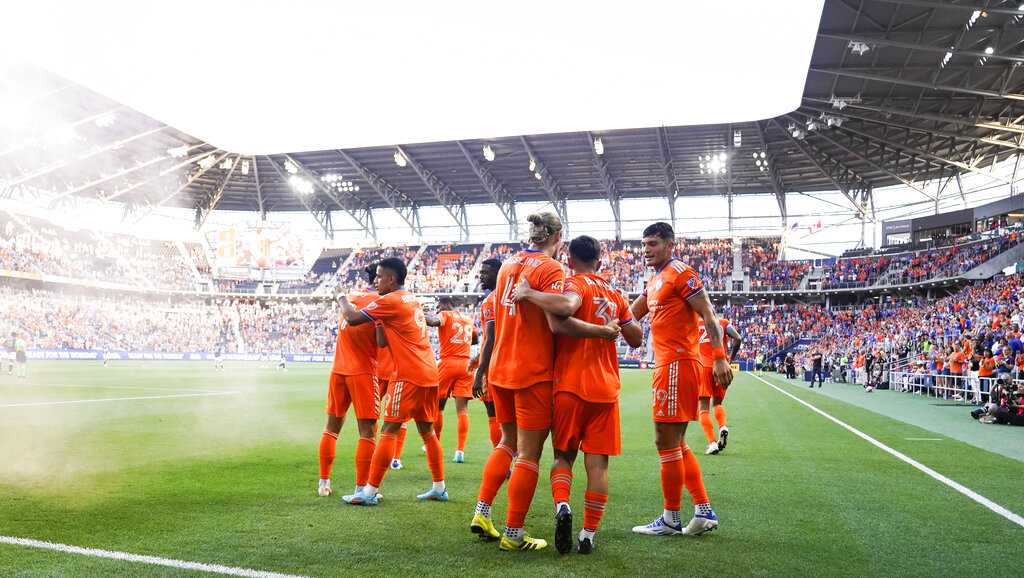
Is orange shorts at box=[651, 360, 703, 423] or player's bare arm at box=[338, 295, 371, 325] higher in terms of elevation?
player's bare arm at box=[338, 295, 371, 325]

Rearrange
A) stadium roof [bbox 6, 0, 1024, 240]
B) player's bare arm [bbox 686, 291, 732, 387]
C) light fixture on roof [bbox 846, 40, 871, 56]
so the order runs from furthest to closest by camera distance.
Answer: light fixture on roof [bbox 846, 40, 871, 56], stadium roof [bbox 6, 0, 1024, 240], player's bare arm [bbox 686, 291, 732, 387]

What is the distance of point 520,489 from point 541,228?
1.84 m

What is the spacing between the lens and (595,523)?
189 inches

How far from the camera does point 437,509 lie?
6.25m

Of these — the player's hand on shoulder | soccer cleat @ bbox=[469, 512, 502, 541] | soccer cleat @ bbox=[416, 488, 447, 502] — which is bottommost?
soccer cleat @ bbox=[416, 488, 447, 502]

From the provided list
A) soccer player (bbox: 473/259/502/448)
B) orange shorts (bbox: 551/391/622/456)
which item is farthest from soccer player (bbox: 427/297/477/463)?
orange shorts (bbox: 551/391/622/456)

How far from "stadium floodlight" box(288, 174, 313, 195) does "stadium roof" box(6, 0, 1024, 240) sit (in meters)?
0.16

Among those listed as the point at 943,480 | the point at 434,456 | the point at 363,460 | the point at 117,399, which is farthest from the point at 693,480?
the point at 117,399

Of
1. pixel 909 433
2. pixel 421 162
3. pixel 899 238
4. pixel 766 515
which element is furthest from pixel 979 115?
pixel 766 515

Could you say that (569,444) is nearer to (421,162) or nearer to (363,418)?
(363,418)

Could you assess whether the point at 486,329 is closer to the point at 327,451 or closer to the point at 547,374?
the point at 547,374

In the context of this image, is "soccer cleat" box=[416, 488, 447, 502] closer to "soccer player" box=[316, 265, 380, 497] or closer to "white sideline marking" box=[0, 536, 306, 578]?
"soccer player" box=[316, 265, 380, 497]

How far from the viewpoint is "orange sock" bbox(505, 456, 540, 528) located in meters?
→ 4.76

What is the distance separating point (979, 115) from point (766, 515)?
39.2 meters
